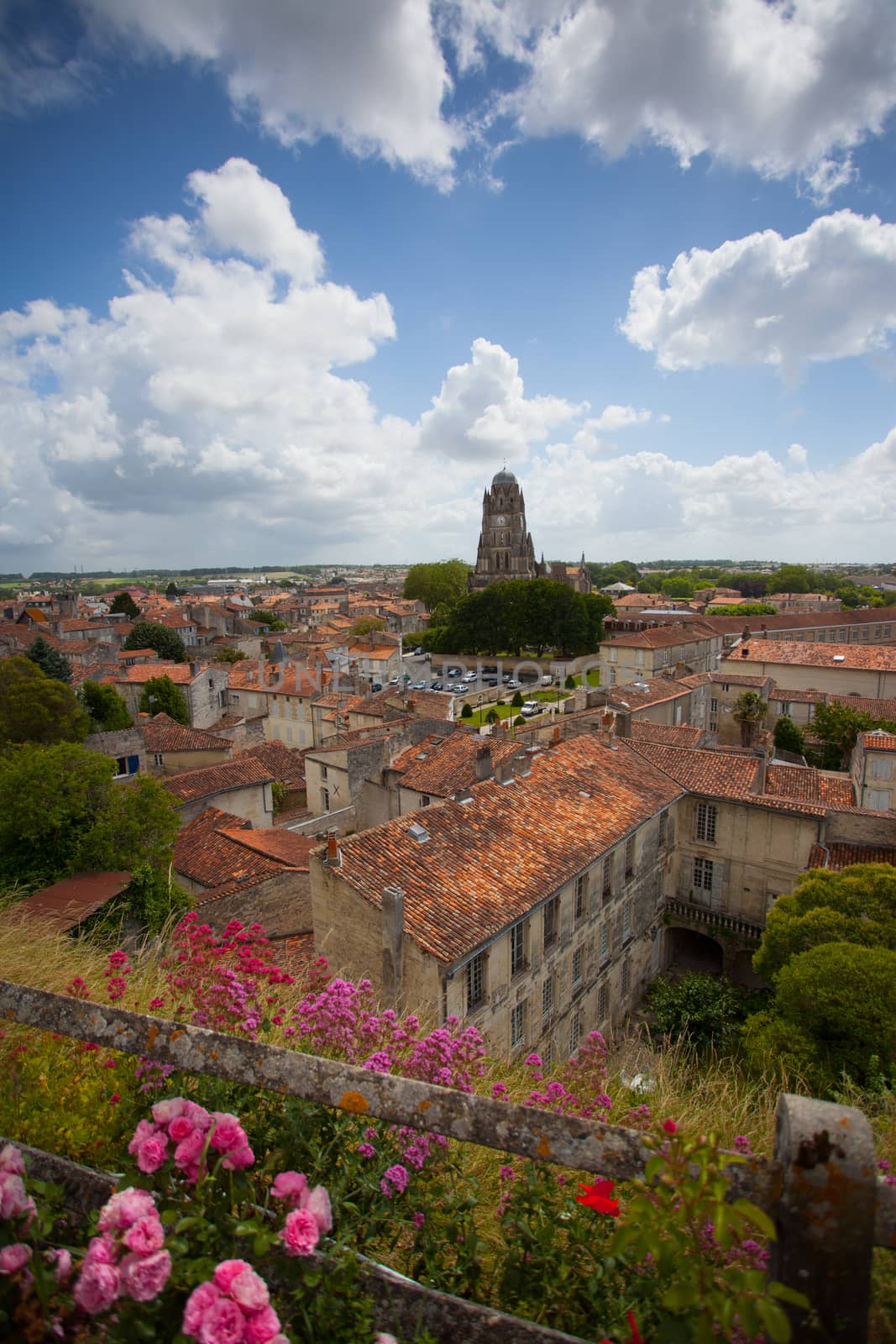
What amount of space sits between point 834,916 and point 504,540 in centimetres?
10174

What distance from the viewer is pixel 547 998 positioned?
15656mm

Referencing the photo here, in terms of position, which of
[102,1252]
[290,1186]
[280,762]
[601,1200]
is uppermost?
[102,1252]

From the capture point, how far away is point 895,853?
65.6 ft

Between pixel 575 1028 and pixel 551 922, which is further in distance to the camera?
pixel 575 1028

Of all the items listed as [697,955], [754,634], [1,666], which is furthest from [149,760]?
[754,634]

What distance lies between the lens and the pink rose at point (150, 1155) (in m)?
2.62

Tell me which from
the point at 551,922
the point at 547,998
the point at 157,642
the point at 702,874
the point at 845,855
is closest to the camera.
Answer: the point at 551,922

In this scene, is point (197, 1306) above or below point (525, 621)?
above

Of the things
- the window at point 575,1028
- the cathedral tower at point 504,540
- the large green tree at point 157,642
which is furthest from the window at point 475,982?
the cathedral tower at point 504,540

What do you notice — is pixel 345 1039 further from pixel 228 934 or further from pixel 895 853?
pixel 895 853

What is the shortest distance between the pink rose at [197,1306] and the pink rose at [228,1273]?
0.03 m

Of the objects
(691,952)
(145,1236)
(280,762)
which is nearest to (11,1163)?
(145,1236)

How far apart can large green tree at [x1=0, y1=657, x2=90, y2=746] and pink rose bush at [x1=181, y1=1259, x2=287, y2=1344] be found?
34.2 m

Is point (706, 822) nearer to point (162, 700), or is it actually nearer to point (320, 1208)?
point (320, 1208)
